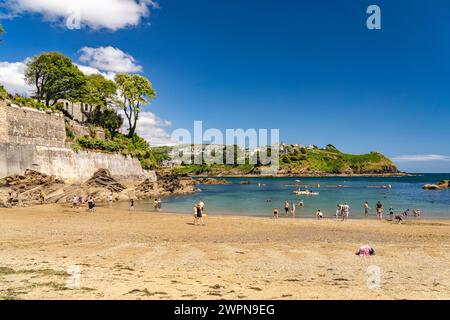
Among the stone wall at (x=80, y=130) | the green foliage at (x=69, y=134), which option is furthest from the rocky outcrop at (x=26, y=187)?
the stone wall at (x=80, y=130)

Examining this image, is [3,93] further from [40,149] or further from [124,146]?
[124,146]

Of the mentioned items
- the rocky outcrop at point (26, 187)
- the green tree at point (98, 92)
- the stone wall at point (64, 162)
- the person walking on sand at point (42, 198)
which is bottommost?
the person walking on sand at point (42, 198)

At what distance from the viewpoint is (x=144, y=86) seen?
247 feet

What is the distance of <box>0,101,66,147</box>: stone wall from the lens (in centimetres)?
4025

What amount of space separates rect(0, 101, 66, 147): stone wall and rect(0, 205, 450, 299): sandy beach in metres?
16.7

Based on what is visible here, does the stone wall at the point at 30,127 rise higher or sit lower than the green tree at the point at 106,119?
lower

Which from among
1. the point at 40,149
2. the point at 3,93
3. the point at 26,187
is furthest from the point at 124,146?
the point at 26,187

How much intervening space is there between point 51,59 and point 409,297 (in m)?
67.0

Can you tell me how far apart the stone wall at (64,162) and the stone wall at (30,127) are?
99 centimetres

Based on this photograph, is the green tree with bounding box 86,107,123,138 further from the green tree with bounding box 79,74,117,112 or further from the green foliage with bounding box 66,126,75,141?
the green foliage with bounding box 66,126,75,141

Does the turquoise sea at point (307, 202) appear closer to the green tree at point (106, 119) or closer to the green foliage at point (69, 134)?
the green foliage at point (69, 134)

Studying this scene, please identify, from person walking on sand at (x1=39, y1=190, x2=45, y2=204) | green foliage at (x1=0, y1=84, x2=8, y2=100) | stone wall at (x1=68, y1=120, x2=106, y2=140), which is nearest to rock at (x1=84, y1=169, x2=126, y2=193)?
stone wall at (x1=68, y1=120, x2=106, y2=140)

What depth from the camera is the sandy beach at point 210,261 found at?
34.8 feet
